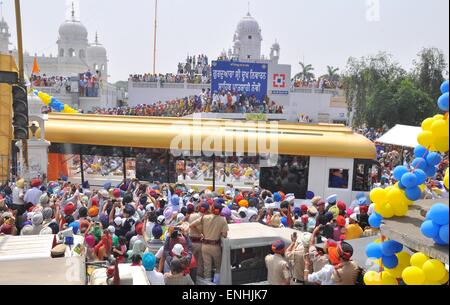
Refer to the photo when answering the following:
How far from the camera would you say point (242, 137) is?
11.9 metres

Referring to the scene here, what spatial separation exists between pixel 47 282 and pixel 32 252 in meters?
1.21

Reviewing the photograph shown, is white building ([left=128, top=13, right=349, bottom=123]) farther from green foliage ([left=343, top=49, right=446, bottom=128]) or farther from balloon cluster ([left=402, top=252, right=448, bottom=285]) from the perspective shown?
balloon cluster ([left=402, top=252, right=448, bottom=285])

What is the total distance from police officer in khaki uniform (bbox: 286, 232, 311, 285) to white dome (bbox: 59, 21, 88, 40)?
62116mm

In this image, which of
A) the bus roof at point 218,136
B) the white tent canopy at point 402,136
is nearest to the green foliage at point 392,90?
the white tent canopy at point 402,136

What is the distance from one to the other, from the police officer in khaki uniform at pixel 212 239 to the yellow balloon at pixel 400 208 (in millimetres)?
2332

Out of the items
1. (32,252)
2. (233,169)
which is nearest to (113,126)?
(233,169)

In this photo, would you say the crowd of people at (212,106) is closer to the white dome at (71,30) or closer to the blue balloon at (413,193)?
the blue balloon at (413,193)

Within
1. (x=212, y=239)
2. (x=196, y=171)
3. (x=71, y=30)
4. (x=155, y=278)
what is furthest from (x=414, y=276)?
(x=71, y=30)

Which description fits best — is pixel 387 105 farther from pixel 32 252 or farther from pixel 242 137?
pixel 32 252

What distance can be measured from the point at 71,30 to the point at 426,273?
64.2 m

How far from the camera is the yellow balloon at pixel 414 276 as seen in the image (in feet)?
11.6

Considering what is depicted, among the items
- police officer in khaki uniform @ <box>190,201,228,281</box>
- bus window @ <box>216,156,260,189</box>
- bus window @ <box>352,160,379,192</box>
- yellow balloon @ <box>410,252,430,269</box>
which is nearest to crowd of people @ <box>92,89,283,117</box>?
bus window @ <box>216,156,260,189</box>

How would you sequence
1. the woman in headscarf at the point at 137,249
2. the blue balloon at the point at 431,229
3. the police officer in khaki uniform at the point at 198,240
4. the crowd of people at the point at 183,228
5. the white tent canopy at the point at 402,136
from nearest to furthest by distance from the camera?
the blue balloon at the point at 431,229
the crowd of people at the point at 183,228
the woman in headscarf at the point at 137,249
the police officer in khaki uniform at the point at 198,240
the white tent canopy at the point at 402,136

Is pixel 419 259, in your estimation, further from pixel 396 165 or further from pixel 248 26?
pixel 248 26
